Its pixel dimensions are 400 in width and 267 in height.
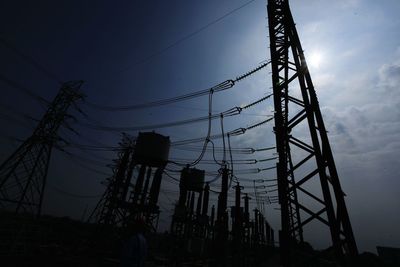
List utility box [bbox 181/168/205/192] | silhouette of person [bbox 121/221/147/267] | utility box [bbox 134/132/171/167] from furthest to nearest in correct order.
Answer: utility box [bbox 181/168/205/192]
utility box [bbox 134/132/171/167]
silhouette of person [bbox 121/221/147/267]

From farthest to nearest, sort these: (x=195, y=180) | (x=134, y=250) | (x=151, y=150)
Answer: (x=195, y=180) → (x=151, y=150) → (x=134, y=250)

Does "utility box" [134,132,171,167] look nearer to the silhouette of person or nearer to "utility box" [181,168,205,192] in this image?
"utility box" [181,168,205,192]

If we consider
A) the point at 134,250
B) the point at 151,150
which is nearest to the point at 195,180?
the point at 151,150

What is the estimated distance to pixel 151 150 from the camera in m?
22.9

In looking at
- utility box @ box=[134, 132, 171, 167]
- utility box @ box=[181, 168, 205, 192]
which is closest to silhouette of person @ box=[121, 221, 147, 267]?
utility box @ box=[134, 132, 171, 167]

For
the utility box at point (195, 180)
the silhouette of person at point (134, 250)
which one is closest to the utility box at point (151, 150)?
the utility box at point (195, 180)

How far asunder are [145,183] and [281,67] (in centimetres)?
2043

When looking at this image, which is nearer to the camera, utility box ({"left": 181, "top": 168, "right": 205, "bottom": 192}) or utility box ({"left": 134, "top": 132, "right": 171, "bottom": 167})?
utility box ({"left": 134, "top": 132, "right": 171, "bottom": 167})

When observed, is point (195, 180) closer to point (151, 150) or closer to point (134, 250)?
point (151, 150)

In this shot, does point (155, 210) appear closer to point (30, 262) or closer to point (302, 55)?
point (30, 262)

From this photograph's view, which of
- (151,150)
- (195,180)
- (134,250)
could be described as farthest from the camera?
(195,180)

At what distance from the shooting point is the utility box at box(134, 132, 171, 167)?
74.8ft

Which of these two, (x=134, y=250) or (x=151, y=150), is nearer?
(x=134, y=250)

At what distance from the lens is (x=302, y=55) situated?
8.38 meters
